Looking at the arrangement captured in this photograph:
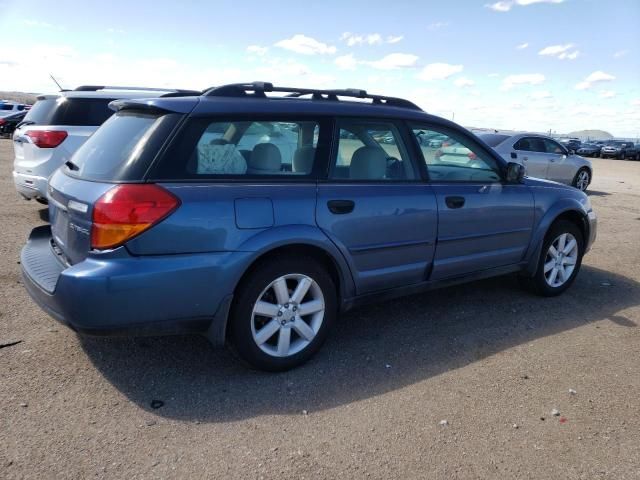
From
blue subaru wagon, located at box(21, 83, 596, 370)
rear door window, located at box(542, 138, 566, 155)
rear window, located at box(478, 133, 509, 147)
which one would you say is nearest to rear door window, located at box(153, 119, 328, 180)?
blue subaru wagon, located at box(21, 83, 596, 370)

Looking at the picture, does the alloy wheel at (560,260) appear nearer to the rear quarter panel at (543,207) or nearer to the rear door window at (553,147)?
the rear quarter panel at (543,207)

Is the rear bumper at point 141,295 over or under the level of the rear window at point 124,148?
under

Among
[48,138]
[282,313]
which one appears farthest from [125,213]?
[48,138]

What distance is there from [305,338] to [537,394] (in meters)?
1.48

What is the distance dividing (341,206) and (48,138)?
201 inches

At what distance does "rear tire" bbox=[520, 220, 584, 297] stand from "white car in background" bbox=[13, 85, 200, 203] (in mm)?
4871

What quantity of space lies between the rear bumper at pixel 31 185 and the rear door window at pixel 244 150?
180 inches

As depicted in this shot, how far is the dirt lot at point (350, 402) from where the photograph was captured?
2.57 metres

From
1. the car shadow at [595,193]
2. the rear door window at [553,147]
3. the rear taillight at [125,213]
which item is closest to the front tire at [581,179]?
the car shadow at [595,193]

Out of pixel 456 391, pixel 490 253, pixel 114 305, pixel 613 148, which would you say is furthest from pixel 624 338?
pixel 613 148

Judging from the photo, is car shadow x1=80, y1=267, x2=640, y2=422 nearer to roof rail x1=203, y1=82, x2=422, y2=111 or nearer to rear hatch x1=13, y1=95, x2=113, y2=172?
roof rail x1=203, y1=82, x2=422, y2=111

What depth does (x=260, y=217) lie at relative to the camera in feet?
10.4

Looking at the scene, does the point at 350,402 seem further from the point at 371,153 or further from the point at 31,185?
the point at 31,185

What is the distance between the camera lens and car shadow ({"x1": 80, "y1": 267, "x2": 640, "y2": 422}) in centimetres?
312
